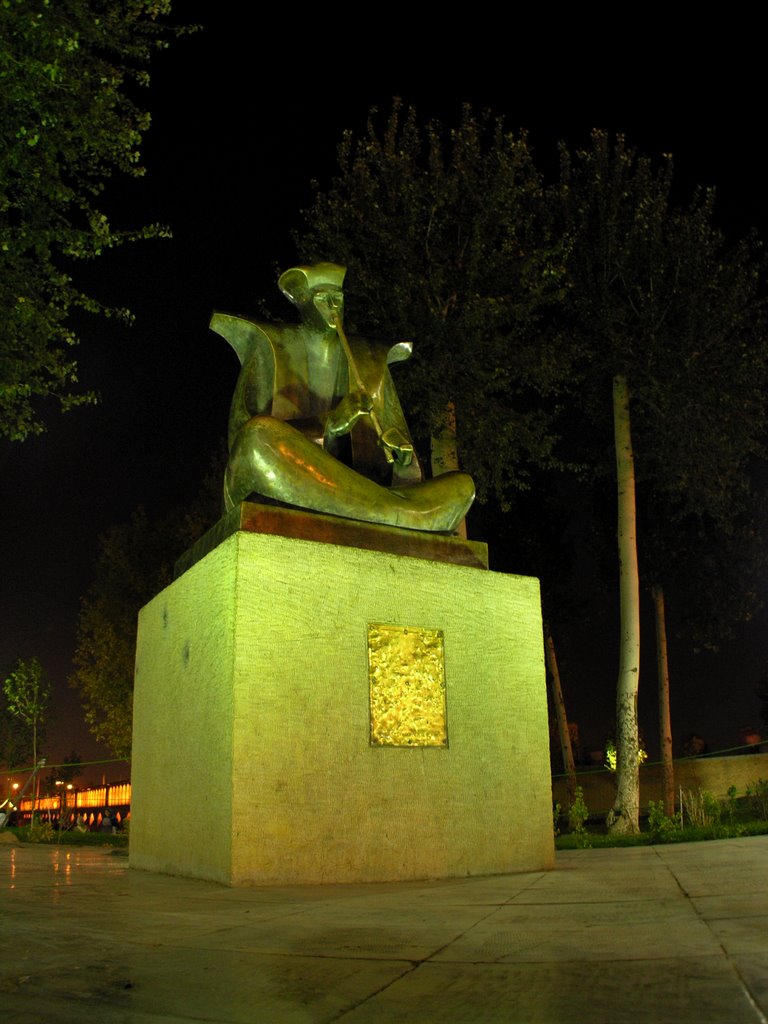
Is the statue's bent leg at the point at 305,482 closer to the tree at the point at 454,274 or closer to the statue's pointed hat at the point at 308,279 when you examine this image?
the statue's pointed hat at the point at 308,279

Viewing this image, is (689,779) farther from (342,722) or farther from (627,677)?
(342,722)

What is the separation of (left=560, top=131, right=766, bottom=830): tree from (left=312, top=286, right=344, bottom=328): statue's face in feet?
26.2

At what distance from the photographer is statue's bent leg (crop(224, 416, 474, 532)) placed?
16.8ft

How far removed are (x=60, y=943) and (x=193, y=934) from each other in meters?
0.40

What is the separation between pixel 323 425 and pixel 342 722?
2159mm

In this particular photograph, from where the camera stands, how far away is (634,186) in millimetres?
14203

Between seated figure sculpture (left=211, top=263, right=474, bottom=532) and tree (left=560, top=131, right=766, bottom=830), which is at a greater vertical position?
tree (left=560, top=131, right=766, bottom=830)

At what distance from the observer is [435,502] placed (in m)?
5.66

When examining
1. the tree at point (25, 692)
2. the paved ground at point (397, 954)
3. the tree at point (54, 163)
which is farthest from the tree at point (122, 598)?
the paved ground at point (397, 954)

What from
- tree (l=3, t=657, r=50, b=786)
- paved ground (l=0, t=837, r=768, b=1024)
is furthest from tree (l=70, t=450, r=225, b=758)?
paved ground (l=0, t=837, r=768, b=1024)

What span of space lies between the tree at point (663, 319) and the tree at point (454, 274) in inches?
27.8

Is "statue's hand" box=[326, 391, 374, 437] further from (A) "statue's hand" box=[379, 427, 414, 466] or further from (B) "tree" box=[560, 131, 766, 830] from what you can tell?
(B) "tree" box=[560, 131, 766, 830]

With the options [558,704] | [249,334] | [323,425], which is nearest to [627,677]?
[323,425]

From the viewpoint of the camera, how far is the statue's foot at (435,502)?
5531 mm
